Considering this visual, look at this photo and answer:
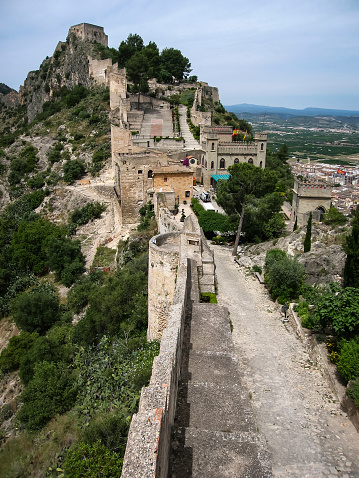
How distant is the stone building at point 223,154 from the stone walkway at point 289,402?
928 inches

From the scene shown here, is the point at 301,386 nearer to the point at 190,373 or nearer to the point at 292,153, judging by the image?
the point at 190,373

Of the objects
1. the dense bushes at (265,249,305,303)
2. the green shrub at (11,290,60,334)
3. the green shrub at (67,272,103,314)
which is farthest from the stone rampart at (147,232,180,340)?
the green shrub at (11,290,60,334)

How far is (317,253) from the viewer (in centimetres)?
1688

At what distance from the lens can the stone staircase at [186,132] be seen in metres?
42.3

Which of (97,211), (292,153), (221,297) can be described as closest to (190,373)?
(221,297)

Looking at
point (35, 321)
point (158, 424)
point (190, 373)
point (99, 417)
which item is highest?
point (158, 424)

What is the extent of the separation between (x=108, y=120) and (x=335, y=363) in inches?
1756

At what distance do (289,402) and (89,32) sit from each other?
2673 inches

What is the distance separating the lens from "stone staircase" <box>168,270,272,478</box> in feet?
19.1

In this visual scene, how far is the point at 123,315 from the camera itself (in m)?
16.4

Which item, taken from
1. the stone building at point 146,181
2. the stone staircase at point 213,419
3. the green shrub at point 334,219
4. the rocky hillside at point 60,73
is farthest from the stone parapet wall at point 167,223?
the rocky hillside at point 60,73

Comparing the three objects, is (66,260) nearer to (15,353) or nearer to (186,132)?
(15,353)

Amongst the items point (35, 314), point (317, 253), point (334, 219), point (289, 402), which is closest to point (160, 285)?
point (289, 402)

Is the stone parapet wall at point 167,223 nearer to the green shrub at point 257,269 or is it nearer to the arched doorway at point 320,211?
the green shrub at point 257,269
